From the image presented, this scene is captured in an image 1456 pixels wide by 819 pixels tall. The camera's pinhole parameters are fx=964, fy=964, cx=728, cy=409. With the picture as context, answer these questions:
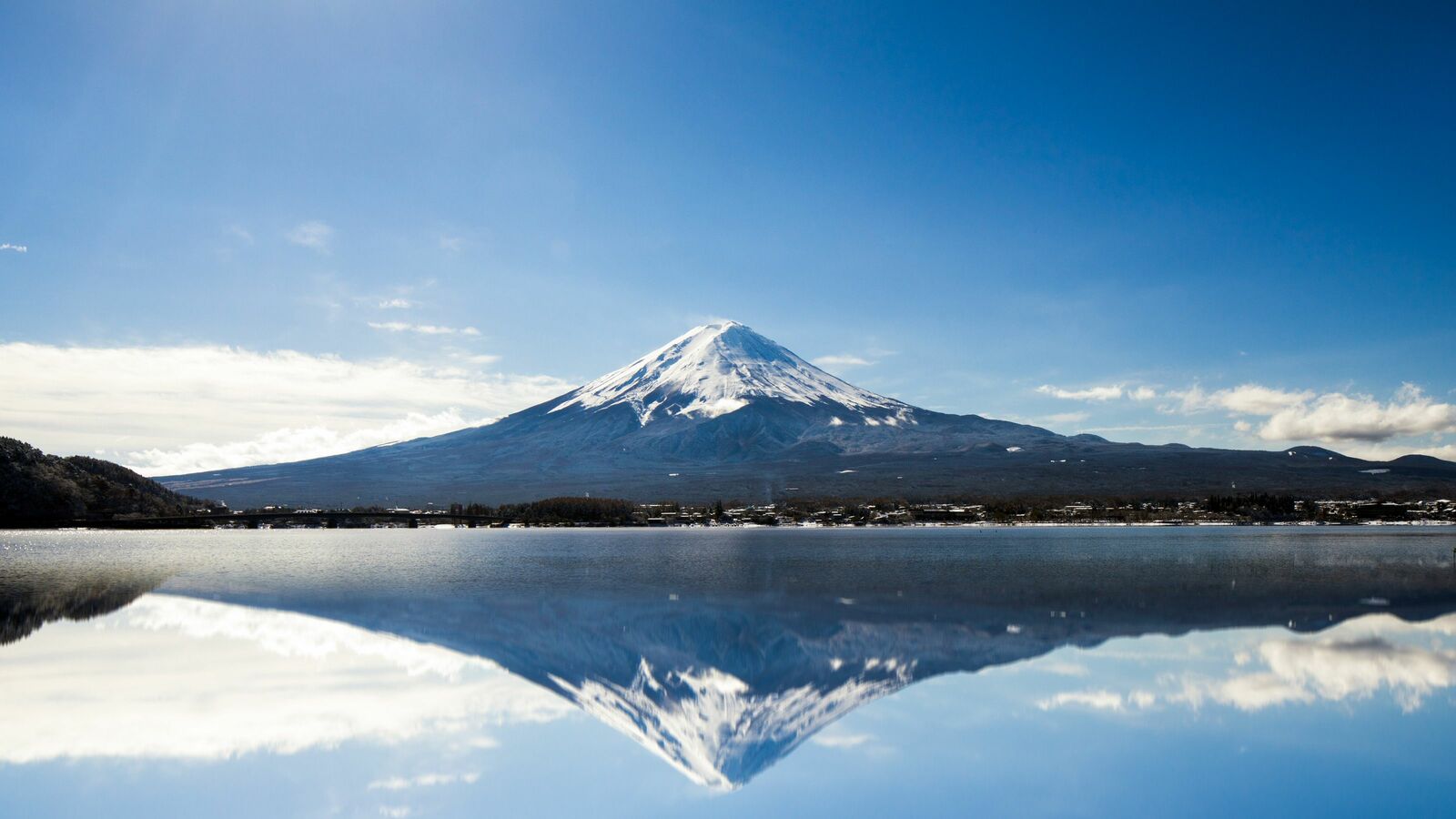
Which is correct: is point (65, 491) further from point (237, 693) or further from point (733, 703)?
point (733, 703)

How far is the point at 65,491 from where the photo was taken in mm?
110188

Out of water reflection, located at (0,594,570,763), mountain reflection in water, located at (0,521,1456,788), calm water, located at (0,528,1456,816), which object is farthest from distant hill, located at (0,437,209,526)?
water reflection, located at (0,594,570,763)

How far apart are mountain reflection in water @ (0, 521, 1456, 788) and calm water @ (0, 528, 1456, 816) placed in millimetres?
112

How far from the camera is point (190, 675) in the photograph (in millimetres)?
15422

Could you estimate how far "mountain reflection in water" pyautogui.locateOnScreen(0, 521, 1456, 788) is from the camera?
1316 cm

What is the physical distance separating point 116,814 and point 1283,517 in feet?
468

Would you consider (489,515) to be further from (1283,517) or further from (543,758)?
(543,758)

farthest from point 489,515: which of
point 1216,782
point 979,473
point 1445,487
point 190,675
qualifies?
point 1445,487

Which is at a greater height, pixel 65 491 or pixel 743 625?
pixel 65 491

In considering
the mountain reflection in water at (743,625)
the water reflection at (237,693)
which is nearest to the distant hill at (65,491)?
the mountain reflection in water at (743,625)

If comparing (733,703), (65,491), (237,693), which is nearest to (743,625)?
(733,703)

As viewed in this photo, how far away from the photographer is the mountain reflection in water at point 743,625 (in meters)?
13.2

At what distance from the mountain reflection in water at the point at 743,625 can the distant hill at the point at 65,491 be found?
76283mm

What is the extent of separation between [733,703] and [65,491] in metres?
123
